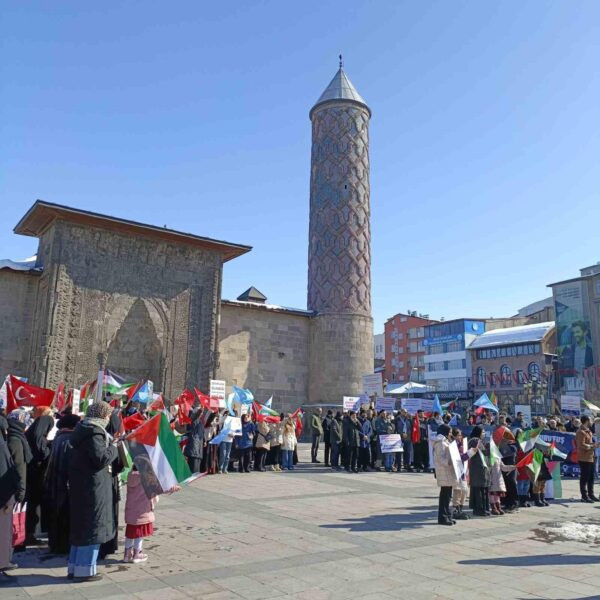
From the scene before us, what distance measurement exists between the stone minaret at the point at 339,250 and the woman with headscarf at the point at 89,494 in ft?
60.5

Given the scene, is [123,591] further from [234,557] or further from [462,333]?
[462,333]

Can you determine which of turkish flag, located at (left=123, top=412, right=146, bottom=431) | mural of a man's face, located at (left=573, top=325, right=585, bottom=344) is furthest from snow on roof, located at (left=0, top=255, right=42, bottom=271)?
mural of a man's face, located at (left=573, top=325, right=585, bottom=344)

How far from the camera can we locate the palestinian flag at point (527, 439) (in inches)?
403

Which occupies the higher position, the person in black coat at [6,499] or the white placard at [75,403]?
the white placard at [75,403]

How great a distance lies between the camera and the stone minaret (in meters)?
23.7

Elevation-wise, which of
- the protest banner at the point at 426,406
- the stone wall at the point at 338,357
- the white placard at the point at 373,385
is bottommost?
the protest banner at the point at 426,406

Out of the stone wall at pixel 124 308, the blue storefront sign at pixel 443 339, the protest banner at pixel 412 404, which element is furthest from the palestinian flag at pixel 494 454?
the blue storefront sign at pixel 443 339

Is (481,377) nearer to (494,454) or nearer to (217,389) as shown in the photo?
(217,389)

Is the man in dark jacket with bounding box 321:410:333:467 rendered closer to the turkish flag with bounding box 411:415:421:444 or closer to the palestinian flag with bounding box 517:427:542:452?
the turkish flag with bounding box 411:415:421:444

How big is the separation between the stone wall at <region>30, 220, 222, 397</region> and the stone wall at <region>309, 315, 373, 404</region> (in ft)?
16.5

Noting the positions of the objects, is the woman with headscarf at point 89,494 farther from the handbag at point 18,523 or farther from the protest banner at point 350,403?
the protest banner at point 350,403

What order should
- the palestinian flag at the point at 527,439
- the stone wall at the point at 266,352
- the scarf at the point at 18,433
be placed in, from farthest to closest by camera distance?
the stone wall at the point at 266,352
the palestinian flag at the point at 527,439
the scarf at the point at 18,433

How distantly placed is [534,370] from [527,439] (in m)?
49.4

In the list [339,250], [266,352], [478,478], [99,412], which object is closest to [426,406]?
[266,352]
